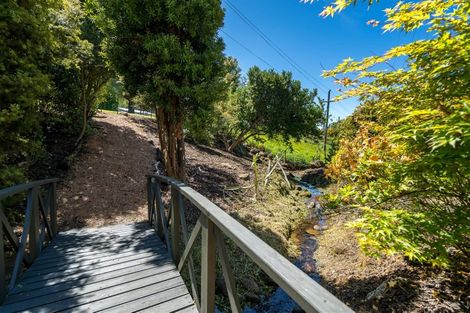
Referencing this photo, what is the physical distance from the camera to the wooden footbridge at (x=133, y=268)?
1.42 m

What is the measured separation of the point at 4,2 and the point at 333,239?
8.96m

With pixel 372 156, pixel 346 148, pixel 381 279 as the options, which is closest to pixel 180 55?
pixel 372 156

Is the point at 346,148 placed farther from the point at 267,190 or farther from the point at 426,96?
the point at 267,190

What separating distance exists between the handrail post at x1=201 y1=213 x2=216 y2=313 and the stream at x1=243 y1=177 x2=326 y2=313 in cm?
304

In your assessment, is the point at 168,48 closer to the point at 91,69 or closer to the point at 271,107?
the point at 91,69

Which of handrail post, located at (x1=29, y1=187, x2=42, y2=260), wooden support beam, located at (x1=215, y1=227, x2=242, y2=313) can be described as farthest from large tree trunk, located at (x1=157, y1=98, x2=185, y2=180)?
wooden support beam, located at (x1=215, y1=227, x2=242, y2=313)

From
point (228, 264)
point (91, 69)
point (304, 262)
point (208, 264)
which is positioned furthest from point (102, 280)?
point (91, 69)

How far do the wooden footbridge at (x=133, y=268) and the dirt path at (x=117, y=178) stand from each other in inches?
76.3

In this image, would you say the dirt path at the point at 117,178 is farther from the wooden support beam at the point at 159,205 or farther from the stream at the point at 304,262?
the stream at the point at 304,262

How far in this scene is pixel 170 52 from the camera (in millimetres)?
5250

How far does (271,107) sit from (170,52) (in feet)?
44.7

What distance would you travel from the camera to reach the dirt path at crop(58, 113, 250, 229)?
21.0ft

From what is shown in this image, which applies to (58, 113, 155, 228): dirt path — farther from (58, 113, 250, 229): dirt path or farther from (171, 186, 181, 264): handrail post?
(171, 186, 181, 264): handrail post

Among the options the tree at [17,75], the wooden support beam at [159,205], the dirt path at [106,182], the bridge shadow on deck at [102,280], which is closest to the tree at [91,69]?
the dirt path at [106,182]
